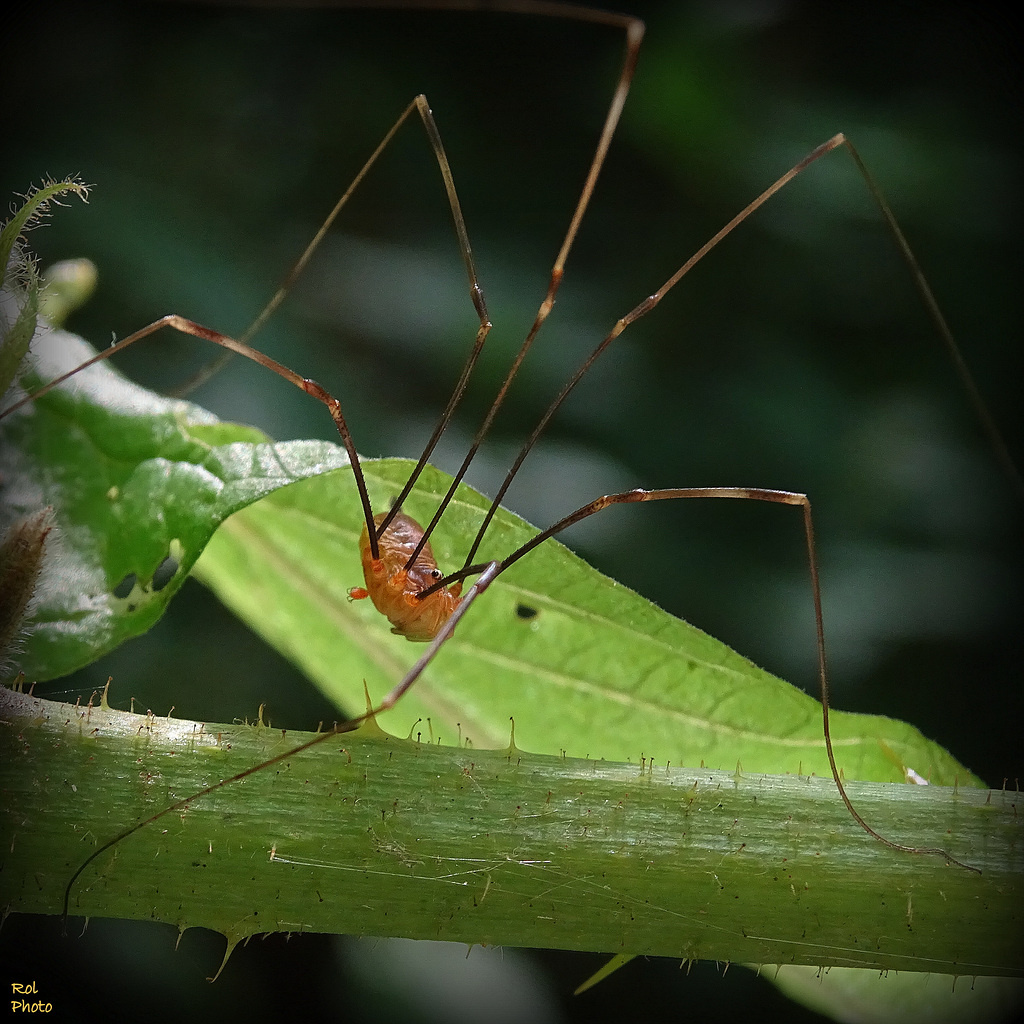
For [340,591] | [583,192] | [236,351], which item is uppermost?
[583,192]

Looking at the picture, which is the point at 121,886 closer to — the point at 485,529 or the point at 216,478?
the point at 216,478

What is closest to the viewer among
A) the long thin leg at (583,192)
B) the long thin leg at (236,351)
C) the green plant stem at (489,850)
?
the green plant stem at (489,850)

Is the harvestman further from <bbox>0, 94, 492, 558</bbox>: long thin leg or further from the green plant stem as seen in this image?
the green plant stem

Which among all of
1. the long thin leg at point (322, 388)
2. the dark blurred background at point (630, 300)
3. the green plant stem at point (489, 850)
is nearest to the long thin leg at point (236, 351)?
the long thin leg at point (322, 388)

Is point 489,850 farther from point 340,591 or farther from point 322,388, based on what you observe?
point 322,388

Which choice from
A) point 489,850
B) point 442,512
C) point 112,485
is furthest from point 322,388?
point 489,850

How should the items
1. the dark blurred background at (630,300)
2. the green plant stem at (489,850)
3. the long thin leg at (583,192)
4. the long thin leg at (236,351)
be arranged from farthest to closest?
1. the dark blurred background at (630,300)
2. the long thin leg at (583,192)
3. the long thin leg at (236,351)
4. the green plant stem at (489,850)

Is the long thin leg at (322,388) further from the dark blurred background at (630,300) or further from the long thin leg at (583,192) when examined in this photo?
the dark blurred background at (630,300)
